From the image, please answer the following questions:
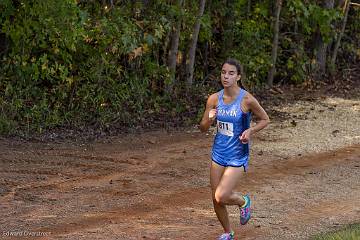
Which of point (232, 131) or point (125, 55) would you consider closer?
point (232, 131)

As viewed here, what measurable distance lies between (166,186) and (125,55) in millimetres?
5080

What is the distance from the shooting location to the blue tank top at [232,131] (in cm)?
647

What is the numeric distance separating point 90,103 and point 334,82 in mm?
7780

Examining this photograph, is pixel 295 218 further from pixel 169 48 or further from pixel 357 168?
pixel 169 48

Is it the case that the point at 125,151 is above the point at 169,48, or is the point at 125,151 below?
below

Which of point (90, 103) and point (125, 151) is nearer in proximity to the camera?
point (125, 151)

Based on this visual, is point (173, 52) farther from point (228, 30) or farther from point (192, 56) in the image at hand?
point (228, 30)

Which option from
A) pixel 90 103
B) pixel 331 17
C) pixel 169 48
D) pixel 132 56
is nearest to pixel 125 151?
pixel 90 103

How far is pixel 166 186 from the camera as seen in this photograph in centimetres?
898

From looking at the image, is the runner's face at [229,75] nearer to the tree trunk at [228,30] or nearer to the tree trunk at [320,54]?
the tree trunk at [228,30]

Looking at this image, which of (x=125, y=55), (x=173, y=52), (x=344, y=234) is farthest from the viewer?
(x=173, y=52)

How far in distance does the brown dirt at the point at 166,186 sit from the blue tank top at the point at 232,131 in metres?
0.95

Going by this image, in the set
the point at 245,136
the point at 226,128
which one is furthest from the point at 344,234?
the point at 226,128

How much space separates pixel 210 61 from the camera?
1605 centimetres
